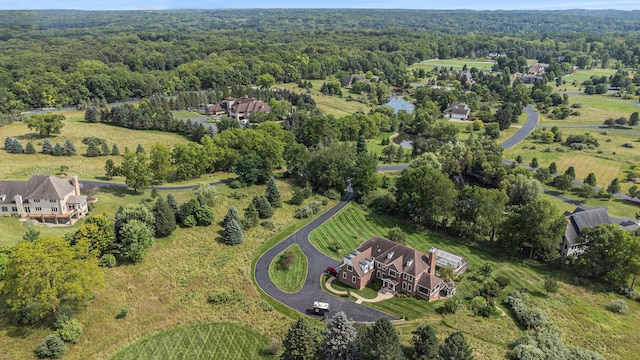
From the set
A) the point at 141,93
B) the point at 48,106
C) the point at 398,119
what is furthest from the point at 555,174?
the point at 48,106

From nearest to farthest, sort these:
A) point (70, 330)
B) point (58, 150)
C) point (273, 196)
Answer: point (70, 330) < point (273, 196) < point (58, 150)

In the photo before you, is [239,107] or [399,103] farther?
[399,103]

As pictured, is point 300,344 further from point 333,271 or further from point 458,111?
point 458,111

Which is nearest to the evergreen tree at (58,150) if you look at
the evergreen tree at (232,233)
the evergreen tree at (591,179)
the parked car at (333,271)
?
the evergreen tree at (232,233)

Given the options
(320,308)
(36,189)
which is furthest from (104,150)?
(320,308)

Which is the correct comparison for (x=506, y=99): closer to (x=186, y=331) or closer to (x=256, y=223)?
(x=256, y=223)

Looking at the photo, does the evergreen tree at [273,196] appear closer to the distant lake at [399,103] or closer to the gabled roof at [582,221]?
the gabled roof at [582,221]
